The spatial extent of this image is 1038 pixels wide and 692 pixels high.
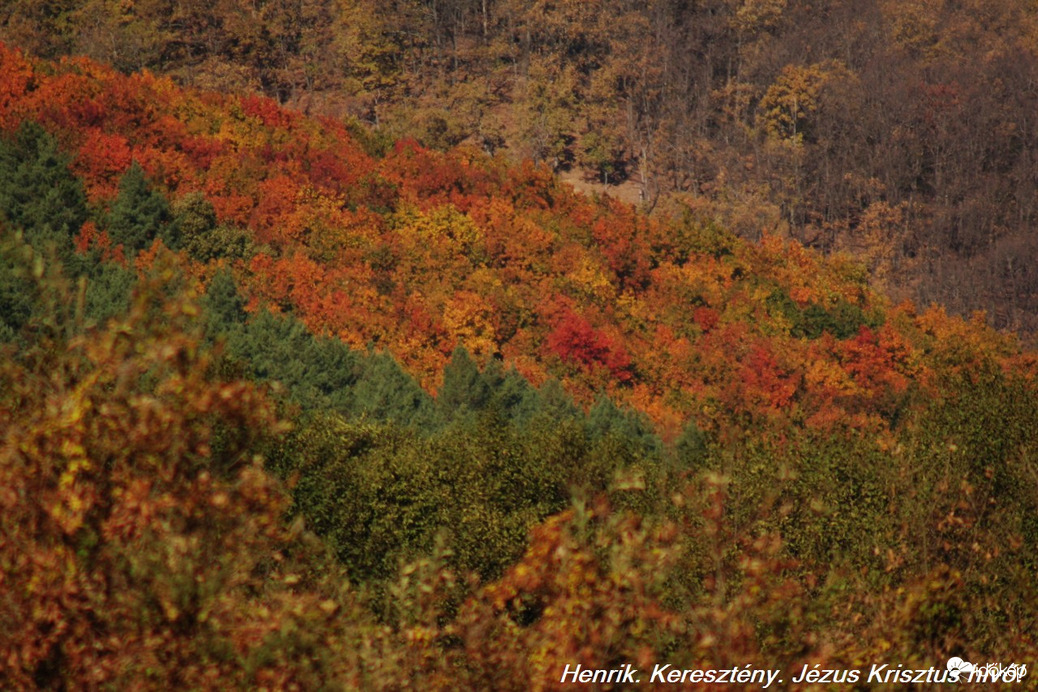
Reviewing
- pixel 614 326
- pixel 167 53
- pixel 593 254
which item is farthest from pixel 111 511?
pixel 167 53

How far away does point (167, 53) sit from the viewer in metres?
155

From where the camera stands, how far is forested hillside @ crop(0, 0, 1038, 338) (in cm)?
15225

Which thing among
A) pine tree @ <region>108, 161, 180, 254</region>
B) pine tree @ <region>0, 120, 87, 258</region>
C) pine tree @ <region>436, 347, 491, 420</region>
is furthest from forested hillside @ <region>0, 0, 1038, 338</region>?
pine tree @ <region>436, 347, 491, 420</region>

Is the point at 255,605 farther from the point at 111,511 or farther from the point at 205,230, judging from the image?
the point at 205,230

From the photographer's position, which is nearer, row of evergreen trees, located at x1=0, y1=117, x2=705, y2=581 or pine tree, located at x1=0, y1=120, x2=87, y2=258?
row of evergreen trees, located at x1=0, y1=117, x2=705, y2=581

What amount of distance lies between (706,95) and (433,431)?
396 ft

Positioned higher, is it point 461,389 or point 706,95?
point 706,95

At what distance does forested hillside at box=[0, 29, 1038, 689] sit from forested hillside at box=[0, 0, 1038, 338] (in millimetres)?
32412

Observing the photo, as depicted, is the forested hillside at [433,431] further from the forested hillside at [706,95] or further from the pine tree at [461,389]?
the forested hillside at [706,95]

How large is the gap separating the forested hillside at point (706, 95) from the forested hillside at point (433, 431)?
1276 inches

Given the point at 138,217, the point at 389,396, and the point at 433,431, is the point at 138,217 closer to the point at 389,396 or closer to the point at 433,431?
the point at 389,396

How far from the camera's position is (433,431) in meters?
65.0

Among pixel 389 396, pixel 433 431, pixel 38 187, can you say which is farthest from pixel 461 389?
pixel 38 187

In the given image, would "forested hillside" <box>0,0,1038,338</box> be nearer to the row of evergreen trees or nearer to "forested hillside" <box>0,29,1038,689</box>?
"forested hillside" <box>0,29,1038,689</box>
